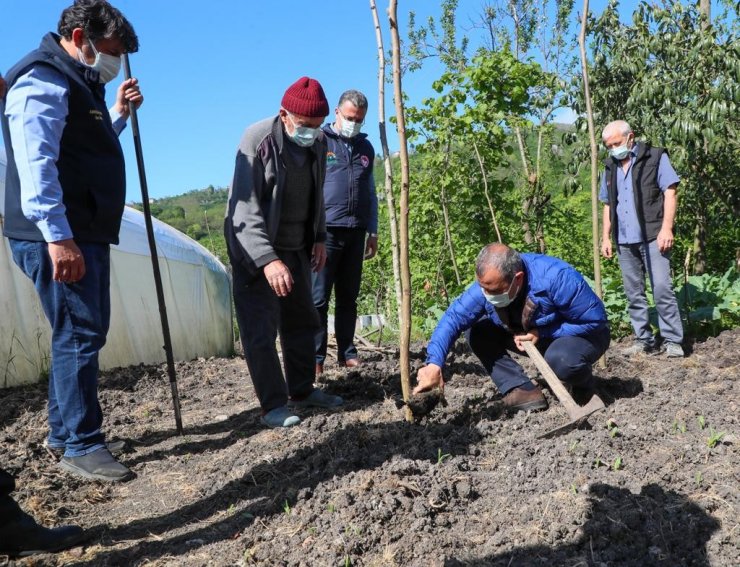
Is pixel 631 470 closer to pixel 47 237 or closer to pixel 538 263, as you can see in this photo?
pixel 538 263

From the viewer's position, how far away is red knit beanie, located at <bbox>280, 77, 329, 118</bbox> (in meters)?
3.37

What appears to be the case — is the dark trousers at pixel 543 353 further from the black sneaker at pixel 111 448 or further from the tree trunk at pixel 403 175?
the black sneaker at pixel 111 448

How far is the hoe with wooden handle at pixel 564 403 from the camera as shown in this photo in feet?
10.5

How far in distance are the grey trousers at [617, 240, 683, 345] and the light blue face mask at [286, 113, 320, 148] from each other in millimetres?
2802

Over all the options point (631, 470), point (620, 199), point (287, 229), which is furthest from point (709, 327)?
point (287, 229)

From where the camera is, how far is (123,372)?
5629mm

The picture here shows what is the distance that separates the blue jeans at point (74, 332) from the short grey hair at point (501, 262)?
1746mm

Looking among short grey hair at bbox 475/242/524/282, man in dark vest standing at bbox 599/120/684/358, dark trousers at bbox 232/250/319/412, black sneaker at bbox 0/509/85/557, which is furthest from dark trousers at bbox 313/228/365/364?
black sneaker at bbox 0/509/85/557

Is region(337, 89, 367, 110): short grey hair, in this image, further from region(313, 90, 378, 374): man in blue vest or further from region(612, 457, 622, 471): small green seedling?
region(612, 457, 622, 471): small green seedling

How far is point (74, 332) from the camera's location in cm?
293

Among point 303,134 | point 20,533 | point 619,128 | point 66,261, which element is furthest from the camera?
point 619,128

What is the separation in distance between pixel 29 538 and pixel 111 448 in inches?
48.1

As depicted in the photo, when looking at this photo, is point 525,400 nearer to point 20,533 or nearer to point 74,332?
point 74,332

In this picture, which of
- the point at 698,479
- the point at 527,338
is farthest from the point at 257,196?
the point at 698,479
